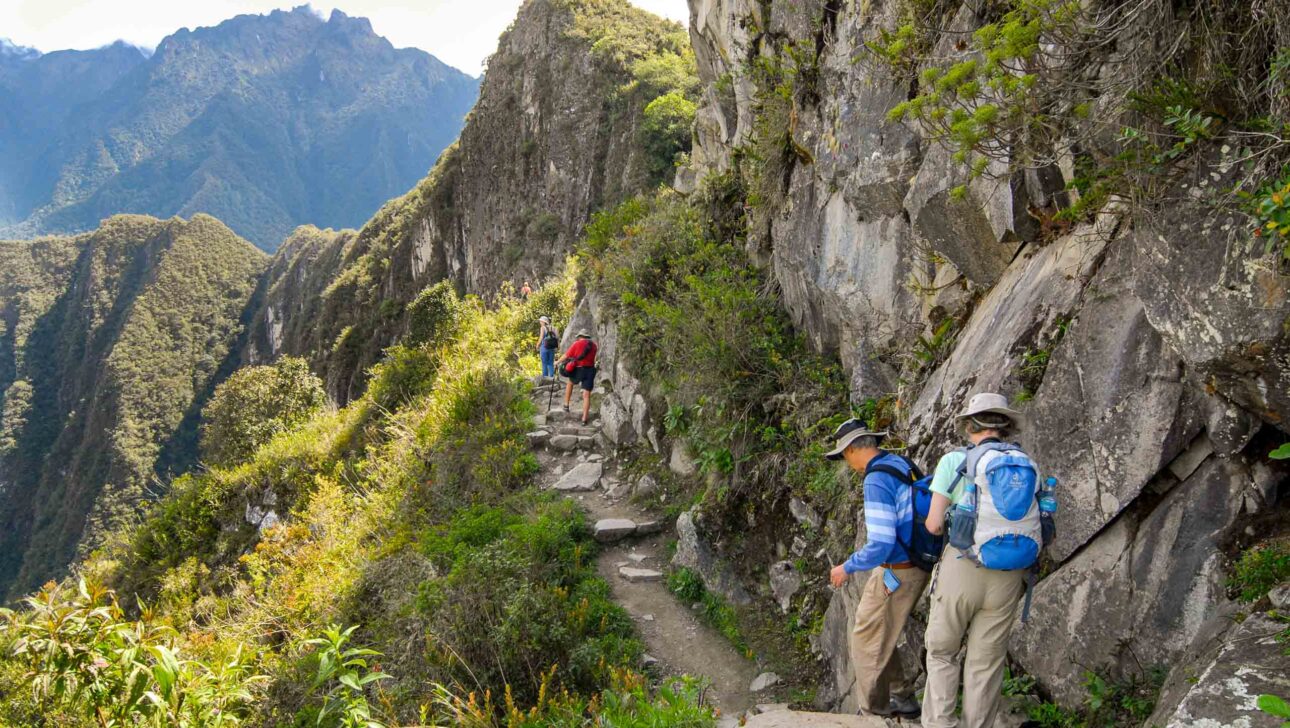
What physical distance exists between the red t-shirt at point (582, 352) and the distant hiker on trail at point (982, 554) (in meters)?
7.77

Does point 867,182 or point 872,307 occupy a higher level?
point 867,182

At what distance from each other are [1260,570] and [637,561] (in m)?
5.61

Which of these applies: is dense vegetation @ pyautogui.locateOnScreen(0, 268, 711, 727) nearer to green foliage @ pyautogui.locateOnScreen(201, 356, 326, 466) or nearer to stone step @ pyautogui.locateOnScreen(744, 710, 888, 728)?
stone step @ pyautogui.locateOnScreen(744, 710, 888, 728)

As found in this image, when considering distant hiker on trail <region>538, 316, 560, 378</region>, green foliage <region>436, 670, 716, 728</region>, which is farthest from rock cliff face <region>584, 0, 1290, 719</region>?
distant hiker on trail <region>538, 316, 560, 378</region>

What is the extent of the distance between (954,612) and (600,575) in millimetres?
4510

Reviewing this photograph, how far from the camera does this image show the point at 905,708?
4121 mm

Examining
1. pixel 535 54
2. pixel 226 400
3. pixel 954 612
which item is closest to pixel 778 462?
pixel 954 612

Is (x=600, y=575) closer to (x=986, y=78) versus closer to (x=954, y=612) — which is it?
(x=954, y=612)

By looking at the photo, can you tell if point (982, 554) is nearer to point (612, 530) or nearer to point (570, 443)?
point (612, 530)

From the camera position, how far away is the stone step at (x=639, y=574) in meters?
7.24

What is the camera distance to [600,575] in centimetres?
731

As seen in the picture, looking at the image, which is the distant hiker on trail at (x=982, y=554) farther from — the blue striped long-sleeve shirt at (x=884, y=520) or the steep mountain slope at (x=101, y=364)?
the steep mountain slope at (x=101, y=364)

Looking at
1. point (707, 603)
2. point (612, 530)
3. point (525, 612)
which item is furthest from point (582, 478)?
point (525, 612)

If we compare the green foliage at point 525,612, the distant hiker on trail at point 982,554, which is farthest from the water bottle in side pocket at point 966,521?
the green foliage at point 525,612
